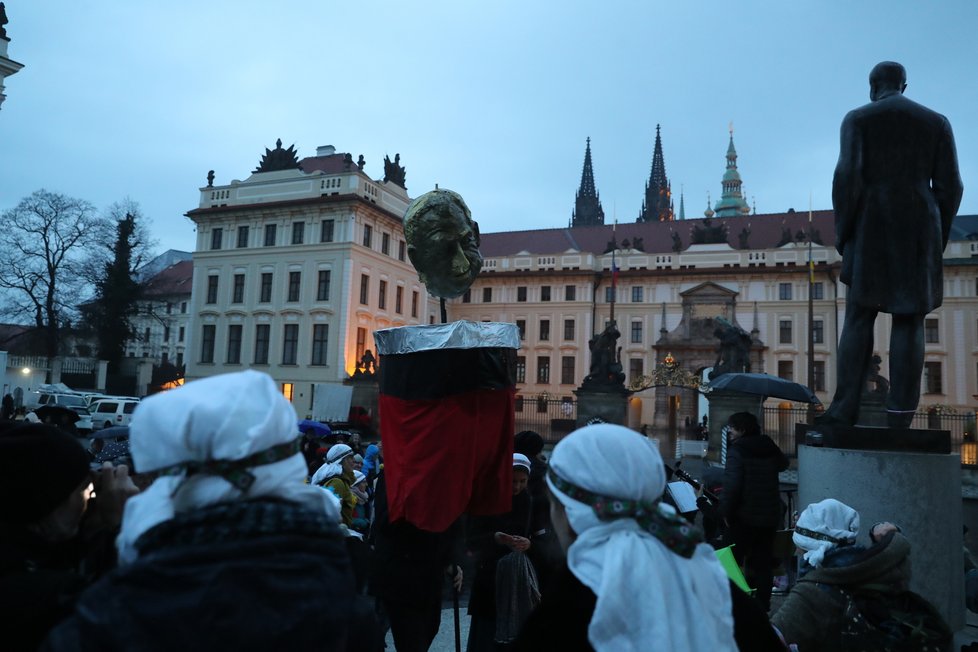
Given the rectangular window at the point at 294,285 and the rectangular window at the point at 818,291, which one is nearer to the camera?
the rectangular window at the point at 294,285

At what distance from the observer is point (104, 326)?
39969mm

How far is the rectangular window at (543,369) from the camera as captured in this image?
48344 millimetres

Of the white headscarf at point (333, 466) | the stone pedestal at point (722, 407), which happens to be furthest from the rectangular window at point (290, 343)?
the white headscarf at point (333, 466)

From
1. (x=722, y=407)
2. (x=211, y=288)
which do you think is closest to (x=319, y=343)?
(x=211, y=288)

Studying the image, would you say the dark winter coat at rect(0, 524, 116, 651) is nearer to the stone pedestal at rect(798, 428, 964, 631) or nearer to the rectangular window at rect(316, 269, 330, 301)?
the stone pedestal at rect(798, 428, 964, 631)

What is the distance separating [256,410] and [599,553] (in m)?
0.90

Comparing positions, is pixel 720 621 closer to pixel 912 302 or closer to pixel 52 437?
pixel 52 437

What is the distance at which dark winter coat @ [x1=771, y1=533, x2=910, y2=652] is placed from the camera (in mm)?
2465

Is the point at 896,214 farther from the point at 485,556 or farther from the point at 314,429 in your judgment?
the point at 314,429

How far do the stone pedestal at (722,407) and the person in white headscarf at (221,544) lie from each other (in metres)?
18.1

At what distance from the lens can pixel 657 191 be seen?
333ft

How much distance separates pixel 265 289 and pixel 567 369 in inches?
824

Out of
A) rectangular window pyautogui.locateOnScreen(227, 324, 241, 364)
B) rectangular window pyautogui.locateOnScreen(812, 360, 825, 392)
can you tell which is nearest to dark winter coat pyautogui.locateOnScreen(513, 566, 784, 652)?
rectangular window pyautogui.locateOnScreen(227, 324, 241, 364)

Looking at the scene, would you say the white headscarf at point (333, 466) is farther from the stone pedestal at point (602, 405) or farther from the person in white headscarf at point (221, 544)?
the stone pedestal at point (602, 405)
